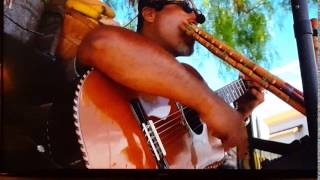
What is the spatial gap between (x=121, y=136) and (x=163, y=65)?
27 cm

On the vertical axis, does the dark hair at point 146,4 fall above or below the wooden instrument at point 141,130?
above

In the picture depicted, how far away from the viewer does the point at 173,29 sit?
1771mm

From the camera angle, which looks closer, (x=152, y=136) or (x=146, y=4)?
(x=152, y=136)

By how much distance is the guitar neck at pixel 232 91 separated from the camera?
5.63ft

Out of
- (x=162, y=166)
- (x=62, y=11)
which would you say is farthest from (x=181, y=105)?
(x=62, y=11)

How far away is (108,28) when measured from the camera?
5.86 ft

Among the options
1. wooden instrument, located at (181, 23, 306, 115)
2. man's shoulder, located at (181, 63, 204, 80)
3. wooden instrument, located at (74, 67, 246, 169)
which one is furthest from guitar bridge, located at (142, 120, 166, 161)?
wooden instrument, located at (181, 23, 306, 115)

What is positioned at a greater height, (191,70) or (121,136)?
(191,70)

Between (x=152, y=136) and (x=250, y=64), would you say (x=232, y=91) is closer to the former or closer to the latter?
(x=250, y=64)

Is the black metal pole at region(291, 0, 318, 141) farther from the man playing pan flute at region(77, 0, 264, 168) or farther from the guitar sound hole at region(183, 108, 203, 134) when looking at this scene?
the guitar sound hole at region(183, 108, 203, 134)

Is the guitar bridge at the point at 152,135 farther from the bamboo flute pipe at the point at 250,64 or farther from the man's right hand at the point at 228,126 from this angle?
the bamboo flute pipe at the point at 250,64

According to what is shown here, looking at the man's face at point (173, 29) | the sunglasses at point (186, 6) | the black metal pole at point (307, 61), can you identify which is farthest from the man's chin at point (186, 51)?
the black metal pole at point (307, 61)

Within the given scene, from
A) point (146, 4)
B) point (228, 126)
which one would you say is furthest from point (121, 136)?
point (146, 4)

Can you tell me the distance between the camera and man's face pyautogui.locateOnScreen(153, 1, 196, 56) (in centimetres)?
176
